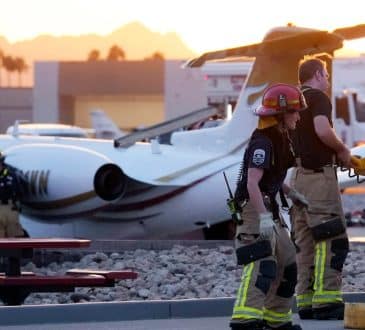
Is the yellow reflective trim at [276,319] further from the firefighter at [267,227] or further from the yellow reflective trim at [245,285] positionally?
the yellow reflective trim at [245,285]

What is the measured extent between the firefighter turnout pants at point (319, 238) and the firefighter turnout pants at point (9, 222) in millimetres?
9642

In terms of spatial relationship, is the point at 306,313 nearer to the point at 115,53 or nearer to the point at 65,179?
the point at 65,179

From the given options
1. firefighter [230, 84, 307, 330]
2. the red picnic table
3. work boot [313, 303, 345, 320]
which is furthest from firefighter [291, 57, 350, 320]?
the red picnic table

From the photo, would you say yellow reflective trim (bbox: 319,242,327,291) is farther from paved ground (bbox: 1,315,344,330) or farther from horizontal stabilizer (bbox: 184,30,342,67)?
horizontal stabilizer (bbox: 184,30,342,67)

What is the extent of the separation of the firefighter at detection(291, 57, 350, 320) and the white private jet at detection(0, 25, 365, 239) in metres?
8.90

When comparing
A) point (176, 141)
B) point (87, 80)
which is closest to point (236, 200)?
point (176, 141)

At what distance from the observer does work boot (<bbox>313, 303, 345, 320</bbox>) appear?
1111cm

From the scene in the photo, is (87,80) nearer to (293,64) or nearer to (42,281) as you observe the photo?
(293,64)

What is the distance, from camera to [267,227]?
31.9 feet

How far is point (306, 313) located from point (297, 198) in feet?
3.53

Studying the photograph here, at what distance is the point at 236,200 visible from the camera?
10.1 m

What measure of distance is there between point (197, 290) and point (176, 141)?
824 centimetres

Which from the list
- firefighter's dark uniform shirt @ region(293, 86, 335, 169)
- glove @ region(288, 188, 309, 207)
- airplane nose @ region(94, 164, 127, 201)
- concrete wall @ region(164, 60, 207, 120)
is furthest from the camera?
concrete wall @ region(164, 60, 207, 120)

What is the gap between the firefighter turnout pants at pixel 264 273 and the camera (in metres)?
9.86
